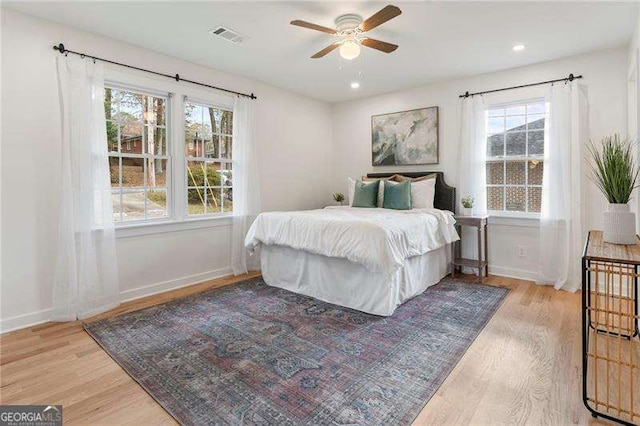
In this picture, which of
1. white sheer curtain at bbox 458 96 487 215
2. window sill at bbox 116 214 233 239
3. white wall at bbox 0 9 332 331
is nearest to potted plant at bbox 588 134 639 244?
white sheer curtain at bbox 458 96 487 215

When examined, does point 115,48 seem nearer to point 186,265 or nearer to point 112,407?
point 186,265

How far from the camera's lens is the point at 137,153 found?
11.7 ft

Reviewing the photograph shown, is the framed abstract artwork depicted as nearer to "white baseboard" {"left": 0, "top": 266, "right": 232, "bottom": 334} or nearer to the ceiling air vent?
the ceiling air vent

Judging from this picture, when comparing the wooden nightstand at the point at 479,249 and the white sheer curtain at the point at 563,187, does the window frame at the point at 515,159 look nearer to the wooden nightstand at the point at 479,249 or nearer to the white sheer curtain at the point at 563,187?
the white sheer curtain at the point at 563,187

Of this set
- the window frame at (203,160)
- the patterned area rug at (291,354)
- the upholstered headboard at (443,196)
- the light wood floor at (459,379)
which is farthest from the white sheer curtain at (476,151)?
the window frame at (203,160)

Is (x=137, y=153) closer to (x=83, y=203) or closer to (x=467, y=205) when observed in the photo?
(x=83, y=203)

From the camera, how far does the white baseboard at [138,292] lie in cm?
276

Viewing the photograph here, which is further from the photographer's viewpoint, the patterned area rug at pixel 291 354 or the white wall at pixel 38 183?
the white wall at pixel 38 183

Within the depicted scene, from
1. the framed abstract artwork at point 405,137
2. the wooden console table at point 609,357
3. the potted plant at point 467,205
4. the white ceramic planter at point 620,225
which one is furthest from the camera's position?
the framed abstract artwork at point 405,137

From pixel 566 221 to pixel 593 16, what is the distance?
198cm

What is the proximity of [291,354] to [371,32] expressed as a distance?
9.34 feet

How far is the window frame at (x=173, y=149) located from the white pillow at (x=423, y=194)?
2.60 m

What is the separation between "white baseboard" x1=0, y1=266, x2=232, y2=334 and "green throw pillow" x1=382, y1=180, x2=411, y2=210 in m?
2.26

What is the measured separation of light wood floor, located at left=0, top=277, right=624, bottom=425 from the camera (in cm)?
172
